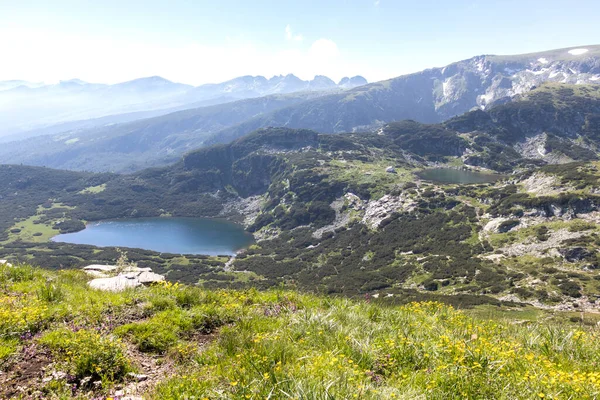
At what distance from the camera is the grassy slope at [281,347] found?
17.0 ft

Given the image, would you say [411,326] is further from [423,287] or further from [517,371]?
[423,287]

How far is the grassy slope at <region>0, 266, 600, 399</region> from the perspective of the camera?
5172 mm

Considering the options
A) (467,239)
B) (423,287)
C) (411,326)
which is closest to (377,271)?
(423,287)

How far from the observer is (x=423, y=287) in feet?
335

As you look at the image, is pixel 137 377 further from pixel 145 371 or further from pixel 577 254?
pixel 577 254

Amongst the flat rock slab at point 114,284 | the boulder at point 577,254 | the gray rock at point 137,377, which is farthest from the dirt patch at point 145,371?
the boulder at point 577,254

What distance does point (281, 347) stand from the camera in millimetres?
6535

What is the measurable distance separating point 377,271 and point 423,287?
31466 millimetres

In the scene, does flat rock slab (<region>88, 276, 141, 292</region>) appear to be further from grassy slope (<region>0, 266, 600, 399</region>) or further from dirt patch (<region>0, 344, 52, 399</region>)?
dirt patch (<region>0, 344, 52, 399</region>)

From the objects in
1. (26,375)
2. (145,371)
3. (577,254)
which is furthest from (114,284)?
(577,254)

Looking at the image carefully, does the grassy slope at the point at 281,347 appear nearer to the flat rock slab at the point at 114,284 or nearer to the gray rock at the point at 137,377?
the gray rock at the point at 137,377

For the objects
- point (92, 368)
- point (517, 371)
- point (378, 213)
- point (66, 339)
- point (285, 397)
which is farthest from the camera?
point (378, 213)

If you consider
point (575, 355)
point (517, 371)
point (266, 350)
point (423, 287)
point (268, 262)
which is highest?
point (266, 350)

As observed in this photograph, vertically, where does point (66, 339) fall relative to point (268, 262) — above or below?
above
